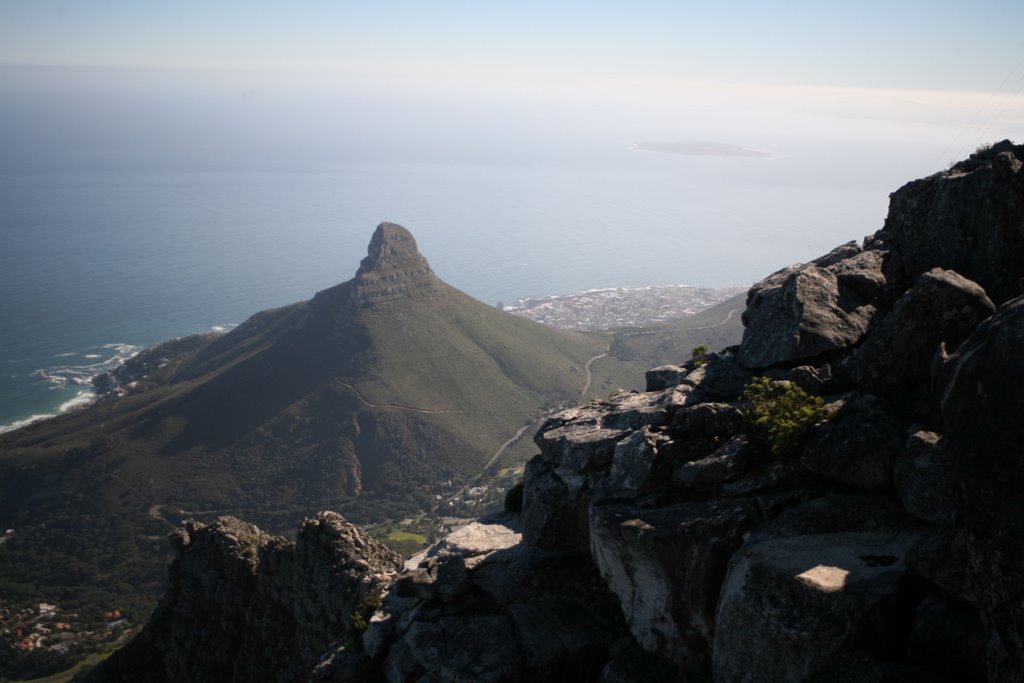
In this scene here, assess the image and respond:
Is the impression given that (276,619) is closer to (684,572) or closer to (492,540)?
(492,540)

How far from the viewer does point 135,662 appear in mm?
40281

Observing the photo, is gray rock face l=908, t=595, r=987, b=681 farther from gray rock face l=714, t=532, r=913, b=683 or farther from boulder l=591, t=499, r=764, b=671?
boulder l=591, t=499, r=764, b=671

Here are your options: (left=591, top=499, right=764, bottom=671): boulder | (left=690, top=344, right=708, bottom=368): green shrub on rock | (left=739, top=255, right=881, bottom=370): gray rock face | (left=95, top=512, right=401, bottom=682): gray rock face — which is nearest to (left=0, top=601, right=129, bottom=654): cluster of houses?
(left=95, top=512, right=401, bottom=682): gray rock face

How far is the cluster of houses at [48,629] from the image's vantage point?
276 ft

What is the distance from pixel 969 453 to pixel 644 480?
7656 mm

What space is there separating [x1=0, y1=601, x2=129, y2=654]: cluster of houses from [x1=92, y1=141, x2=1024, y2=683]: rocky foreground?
8016 cm

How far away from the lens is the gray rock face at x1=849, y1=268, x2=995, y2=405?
1723 centimetres

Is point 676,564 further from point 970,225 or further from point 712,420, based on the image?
point 970,225

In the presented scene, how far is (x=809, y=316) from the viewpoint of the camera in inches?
800

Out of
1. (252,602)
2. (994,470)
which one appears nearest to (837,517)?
(994,470)

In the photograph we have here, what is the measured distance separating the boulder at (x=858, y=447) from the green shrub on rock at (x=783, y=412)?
0.32 meters

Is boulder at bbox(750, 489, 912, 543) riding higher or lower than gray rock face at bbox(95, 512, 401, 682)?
higher

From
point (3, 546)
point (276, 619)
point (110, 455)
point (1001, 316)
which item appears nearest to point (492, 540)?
point (1001, 316)

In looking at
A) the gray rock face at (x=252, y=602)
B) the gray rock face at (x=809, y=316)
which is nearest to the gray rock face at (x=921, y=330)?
the gray rock face at (x=809, y=316)
